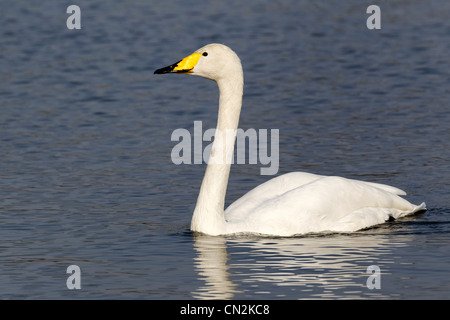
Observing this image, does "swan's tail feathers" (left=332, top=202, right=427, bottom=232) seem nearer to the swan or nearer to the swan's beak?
the swan

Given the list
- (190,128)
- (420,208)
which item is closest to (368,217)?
(420,208)

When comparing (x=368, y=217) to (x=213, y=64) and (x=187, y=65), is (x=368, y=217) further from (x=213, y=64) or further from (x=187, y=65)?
(x=187, y=65)

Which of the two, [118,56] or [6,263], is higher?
[118,56]

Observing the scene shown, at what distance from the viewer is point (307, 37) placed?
Answer: 27422 millimetres

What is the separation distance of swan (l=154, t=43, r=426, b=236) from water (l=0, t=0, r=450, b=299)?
8.7 inches

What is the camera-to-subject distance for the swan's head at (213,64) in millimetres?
12508

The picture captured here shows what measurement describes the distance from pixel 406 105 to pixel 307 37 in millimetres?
7744

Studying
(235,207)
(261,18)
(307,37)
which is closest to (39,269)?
(235,207)

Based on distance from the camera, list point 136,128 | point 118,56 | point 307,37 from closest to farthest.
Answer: point 136,128
point 118,56
point 307,37

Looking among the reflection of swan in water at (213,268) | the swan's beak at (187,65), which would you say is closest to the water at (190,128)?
the reflection of swan in water at (213,268)

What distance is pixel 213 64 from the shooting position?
12.5 meters

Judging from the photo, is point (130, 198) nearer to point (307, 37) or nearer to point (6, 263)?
point (6, 263)

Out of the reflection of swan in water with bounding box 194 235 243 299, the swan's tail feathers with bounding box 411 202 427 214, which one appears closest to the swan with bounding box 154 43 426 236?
the reflection of swan in water with bounding box 194 235 243 299
